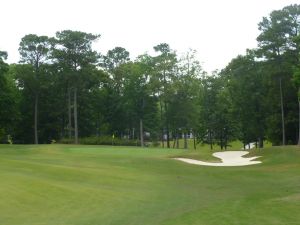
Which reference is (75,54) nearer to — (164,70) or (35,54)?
(35,54)

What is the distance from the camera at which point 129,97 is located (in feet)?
284

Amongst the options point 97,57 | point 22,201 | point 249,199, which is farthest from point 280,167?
point 97,57

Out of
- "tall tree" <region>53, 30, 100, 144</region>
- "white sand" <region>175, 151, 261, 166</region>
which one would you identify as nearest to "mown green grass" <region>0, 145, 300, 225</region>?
"white sand" <region>175, 151, 261, 166</region>

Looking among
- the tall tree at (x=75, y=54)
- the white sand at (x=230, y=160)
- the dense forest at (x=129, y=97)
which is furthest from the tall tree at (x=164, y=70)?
the white sand at (x=230, y=160)

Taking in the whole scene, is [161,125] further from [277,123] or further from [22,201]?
[22,201]

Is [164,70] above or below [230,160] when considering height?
above

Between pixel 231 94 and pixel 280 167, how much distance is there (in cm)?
4165

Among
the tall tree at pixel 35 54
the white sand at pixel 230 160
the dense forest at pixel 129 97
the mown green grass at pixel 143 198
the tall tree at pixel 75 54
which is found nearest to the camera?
the mown green grass at pixel 143 198

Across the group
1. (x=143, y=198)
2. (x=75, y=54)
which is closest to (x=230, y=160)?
(x=143, y=198)

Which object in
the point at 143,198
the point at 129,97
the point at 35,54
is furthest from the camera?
the point at 129,97

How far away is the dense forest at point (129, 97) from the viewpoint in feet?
216

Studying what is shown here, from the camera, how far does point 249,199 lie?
15891mm

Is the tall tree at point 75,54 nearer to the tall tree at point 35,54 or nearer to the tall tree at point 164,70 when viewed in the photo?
the tall tree at point 35,54

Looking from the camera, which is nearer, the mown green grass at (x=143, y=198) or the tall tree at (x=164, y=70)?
the mown green grass at (x=143, y=198)
